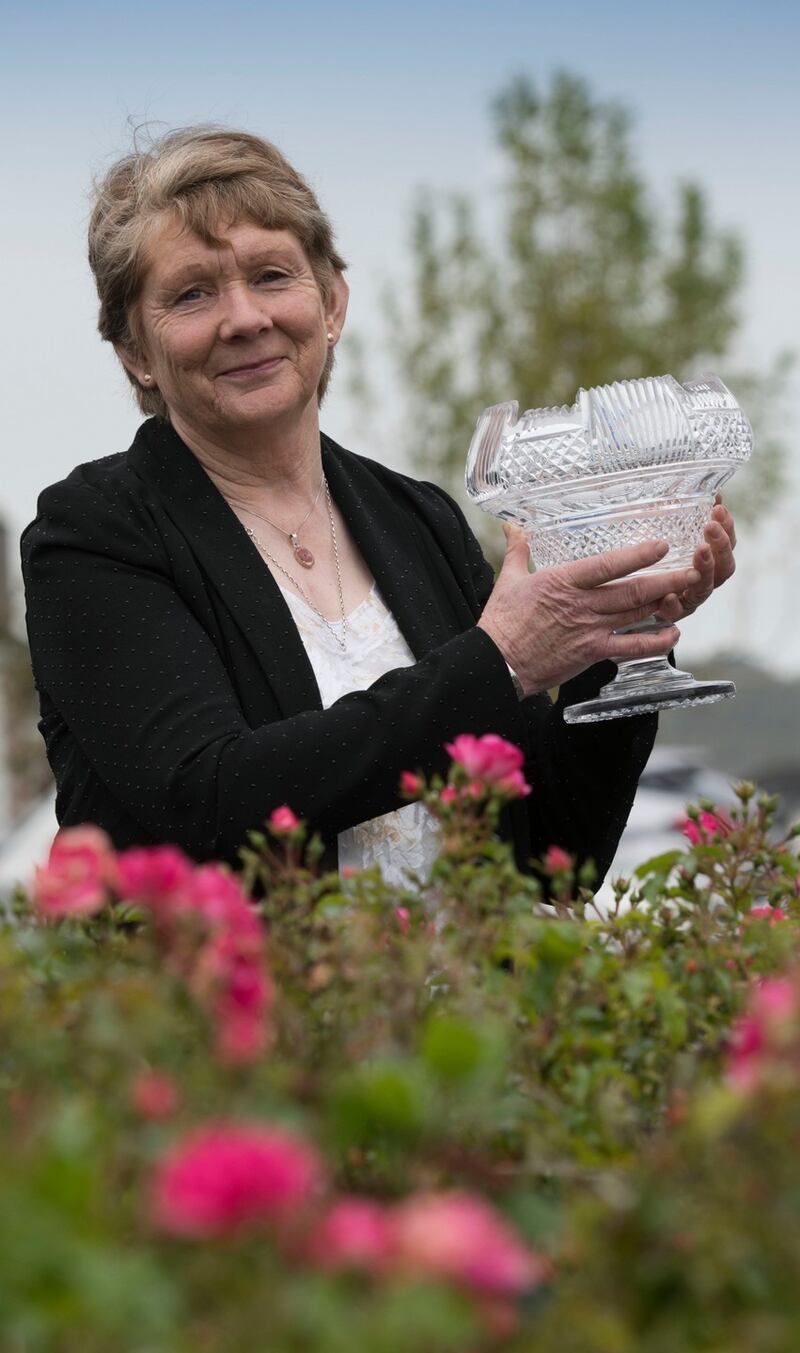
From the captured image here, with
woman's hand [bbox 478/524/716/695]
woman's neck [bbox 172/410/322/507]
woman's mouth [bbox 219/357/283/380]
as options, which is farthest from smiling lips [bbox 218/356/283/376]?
woman's hand [bbox 478/524/716/695]

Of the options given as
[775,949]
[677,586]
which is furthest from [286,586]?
[775,949]

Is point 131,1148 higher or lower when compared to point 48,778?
higher

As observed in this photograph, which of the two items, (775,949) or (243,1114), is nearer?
(243,1114)

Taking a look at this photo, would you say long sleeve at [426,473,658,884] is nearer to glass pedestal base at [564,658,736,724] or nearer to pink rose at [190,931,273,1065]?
glass pedestal base at [564,658,736,724]

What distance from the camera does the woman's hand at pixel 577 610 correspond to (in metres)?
2.54

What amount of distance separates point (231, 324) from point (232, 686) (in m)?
0.58

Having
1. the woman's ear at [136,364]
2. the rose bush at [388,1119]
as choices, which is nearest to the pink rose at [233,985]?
the rose bush at [388,1119]

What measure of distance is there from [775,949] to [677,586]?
107 centimetres

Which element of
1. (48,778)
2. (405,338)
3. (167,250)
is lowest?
(48,778)

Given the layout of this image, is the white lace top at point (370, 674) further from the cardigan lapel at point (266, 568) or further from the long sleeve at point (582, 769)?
the long sleeve at point (582, 769)

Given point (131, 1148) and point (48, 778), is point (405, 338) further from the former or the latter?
point (131, 1148)

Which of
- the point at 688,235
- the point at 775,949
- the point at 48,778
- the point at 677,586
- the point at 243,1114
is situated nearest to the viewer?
the point at 243,1114

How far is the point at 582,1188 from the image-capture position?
124cm

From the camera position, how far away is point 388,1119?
97cm
